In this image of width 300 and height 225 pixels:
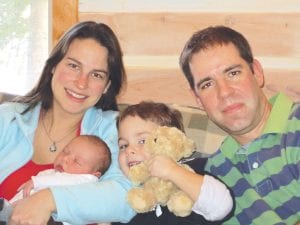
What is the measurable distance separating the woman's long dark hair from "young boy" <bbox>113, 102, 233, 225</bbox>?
0.81 feet

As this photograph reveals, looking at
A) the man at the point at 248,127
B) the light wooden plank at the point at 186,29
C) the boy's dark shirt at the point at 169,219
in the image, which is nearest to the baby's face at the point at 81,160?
the boy's dark shirt at the point at 169,219

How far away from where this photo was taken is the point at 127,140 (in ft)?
4.74

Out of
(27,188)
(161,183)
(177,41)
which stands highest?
(177,41)

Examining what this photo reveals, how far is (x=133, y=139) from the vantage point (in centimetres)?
143

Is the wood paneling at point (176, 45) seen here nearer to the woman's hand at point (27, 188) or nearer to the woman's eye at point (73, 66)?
the woman's eye at point (73, 66)

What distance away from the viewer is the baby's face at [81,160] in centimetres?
154

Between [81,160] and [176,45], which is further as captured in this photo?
[176,45]

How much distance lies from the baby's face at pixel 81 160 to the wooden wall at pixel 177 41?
56 centimetres

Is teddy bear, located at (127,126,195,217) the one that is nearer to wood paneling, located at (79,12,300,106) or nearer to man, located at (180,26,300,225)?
man, located at (180,26,300,225)

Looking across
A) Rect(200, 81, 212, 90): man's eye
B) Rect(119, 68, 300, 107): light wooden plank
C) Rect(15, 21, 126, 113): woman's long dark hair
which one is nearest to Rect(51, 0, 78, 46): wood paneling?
Rect(119, 68, 300, 107): light wooden plank

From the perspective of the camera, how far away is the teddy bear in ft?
4.19

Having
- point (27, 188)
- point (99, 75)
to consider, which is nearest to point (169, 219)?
point (27, 188)

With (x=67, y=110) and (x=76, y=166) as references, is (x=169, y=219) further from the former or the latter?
(x=67, y=110)

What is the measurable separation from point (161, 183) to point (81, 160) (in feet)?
1.20
